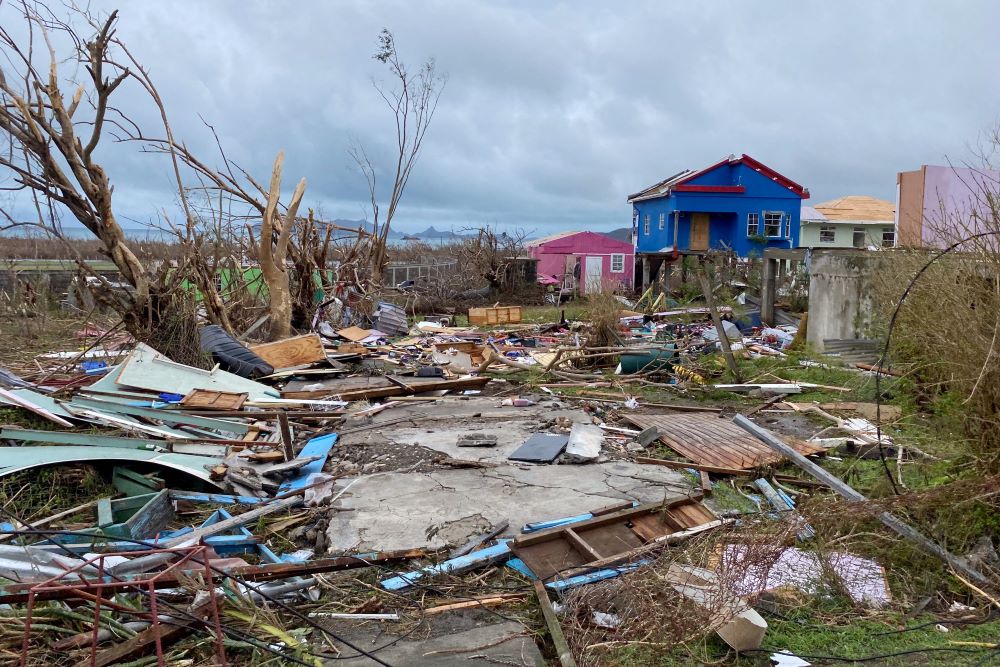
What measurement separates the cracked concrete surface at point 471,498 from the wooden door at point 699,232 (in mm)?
29568

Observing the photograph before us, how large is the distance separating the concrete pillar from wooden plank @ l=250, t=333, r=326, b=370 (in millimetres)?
12680

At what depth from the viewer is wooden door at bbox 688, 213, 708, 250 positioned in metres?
35.3

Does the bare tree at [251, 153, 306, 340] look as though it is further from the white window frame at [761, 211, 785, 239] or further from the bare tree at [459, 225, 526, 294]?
the white window frame at [761, 211, 785, 239]

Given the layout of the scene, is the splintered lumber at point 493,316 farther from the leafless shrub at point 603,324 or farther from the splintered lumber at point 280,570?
the splintered lumber at point 280,570

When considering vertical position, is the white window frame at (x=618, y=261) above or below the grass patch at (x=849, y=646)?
above

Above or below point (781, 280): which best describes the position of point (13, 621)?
below

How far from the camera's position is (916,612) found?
440cm

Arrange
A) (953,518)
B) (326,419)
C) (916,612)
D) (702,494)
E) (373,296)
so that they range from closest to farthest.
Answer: (916,612) < (953,518) < (702,494) < (326,419) < (373,296)

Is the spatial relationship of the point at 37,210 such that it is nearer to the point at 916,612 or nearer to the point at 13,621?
the point at 13,621

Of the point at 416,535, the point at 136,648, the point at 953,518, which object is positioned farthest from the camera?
the point at 416,535

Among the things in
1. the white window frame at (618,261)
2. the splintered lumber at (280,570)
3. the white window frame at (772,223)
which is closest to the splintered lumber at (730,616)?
the splintered lumber at (280,570)

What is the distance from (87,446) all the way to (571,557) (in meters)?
4.64

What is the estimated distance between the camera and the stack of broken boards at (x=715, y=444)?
7.34m

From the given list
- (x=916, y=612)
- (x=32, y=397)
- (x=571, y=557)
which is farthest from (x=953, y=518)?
(x=32, y=397)
